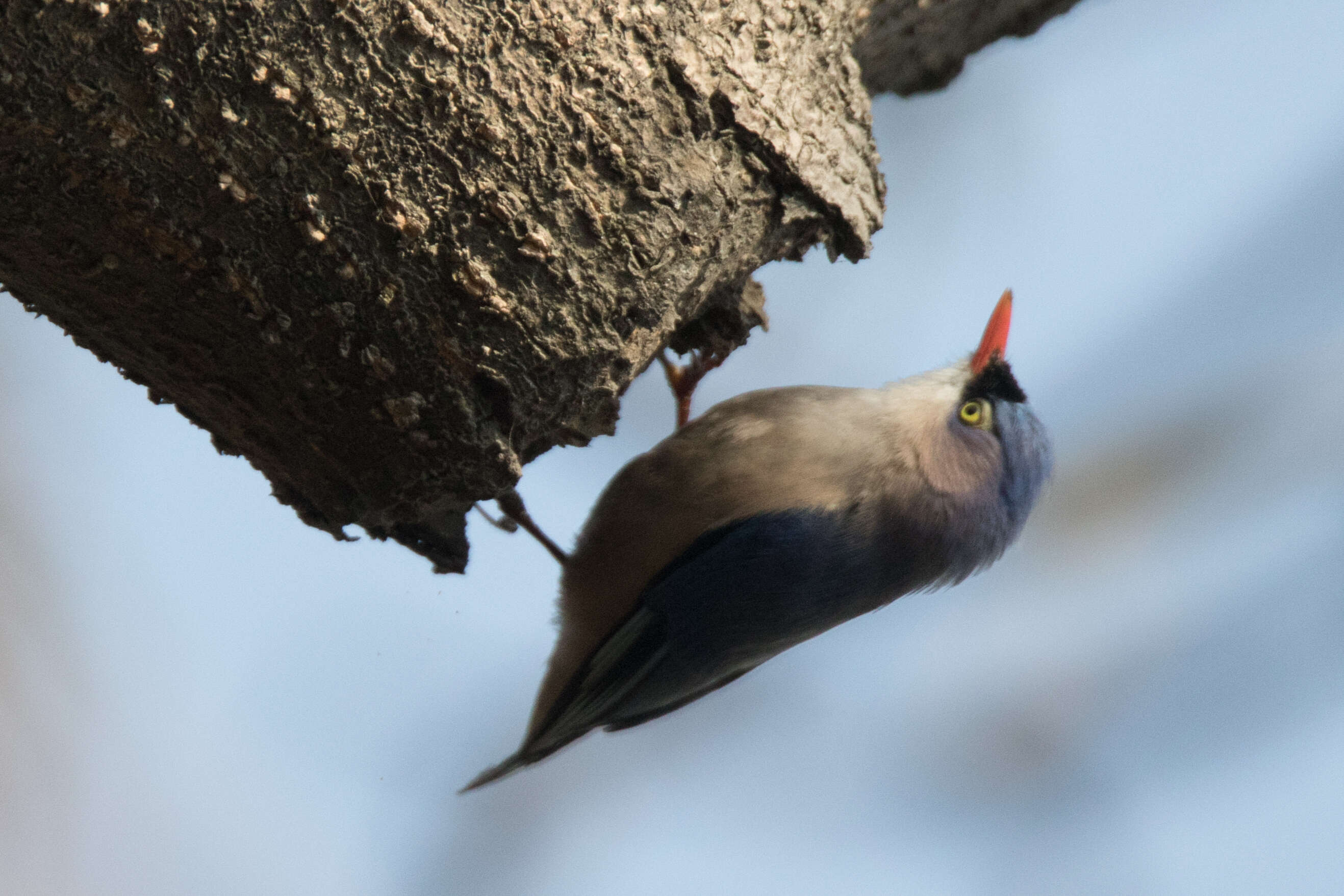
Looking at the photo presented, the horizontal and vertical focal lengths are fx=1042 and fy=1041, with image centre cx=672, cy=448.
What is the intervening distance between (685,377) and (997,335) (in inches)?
38.8

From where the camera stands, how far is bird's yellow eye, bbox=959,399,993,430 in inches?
124

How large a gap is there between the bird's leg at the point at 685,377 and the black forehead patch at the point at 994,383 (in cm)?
81

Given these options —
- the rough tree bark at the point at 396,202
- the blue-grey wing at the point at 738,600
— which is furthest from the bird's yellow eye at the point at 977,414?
the rough tree bark at the point at 396,202

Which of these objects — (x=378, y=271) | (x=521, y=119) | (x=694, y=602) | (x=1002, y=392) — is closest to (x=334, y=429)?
(x=378, y=271)

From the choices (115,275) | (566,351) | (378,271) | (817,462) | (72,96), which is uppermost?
(72,96)

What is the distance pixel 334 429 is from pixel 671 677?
1.32 meters

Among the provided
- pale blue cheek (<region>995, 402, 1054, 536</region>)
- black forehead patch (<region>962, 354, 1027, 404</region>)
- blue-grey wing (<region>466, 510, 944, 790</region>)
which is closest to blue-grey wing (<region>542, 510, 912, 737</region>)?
blue-grey wing (<region>466, 510, 944, 790</region>)

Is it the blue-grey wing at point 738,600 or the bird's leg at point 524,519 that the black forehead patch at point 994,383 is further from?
the bird's leg at point 524,519

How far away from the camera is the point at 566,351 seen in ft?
6.56

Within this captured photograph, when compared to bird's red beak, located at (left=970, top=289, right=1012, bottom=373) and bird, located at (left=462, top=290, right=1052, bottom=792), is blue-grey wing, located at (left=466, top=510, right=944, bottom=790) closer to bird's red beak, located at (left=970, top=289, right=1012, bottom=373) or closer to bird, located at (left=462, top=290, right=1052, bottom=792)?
bird, located at (left=462, top=290, right=1052, bottom=792)

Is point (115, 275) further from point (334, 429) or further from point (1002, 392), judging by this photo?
point (1002, 392)

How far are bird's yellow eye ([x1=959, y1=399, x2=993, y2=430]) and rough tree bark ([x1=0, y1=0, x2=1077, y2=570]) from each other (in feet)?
3.45

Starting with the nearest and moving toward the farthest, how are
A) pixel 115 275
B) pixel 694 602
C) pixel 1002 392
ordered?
1. pixel 115 275
2. pixel 694 602
3. pixel 1002 392

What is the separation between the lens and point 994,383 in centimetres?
323
